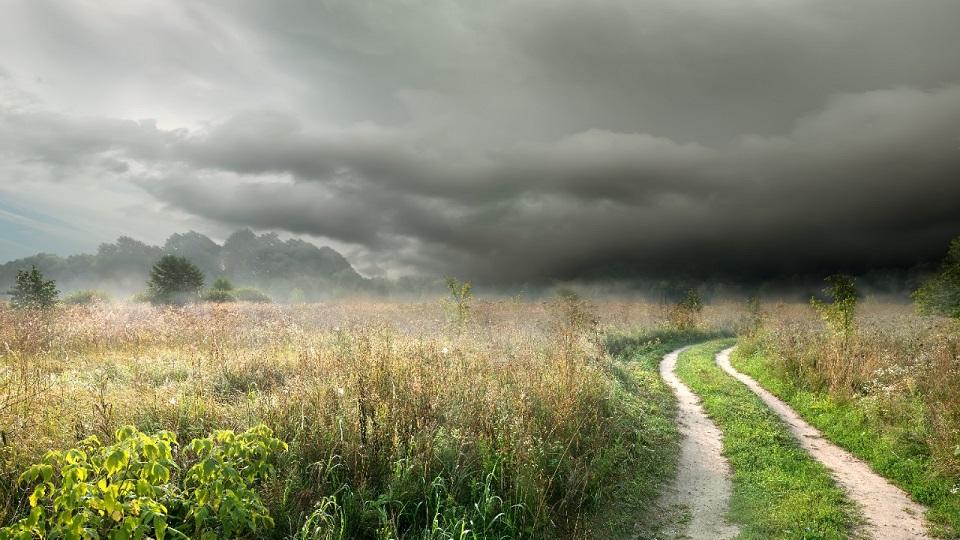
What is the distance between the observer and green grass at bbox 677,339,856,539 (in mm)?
6672

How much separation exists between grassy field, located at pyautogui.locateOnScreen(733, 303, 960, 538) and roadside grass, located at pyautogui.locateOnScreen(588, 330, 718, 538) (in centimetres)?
334

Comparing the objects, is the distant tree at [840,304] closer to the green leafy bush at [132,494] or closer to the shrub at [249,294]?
the green leafy bush at [132,494]

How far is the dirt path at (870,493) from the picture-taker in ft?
21.7

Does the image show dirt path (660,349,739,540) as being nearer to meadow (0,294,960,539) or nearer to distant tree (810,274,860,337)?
meadow (0,294,960,539)

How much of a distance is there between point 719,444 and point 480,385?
5601 millimetres

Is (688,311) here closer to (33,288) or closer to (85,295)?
(33,288)

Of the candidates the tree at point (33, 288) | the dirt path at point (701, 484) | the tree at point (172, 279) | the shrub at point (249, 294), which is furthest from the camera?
the shrub at point (249, 294)

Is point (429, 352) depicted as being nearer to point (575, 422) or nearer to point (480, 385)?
point (480, 385)

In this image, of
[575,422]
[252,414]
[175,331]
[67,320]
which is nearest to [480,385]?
[575,422]

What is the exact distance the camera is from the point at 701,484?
829cm

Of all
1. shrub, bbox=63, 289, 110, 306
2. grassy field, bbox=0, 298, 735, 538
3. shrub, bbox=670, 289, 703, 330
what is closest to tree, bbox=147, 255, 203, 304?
shrub, bbox=63, 289, 110, 306

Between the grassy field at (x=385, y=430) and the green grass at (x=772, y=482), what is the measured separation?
1.35 metres

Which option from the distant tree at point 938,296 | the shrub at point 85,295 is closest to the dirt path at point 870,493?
the distant tree at point 938,296

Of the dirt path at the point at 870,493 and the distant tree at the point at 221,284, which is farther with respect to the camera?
the distant tree at the point at 221,284
